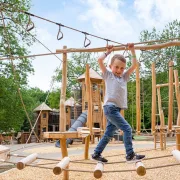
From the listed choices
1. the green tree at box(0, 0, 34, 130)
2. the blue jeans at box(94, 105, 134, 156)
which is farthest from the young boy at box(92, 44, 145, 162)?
the green tree at box(0, 0, 34, 130)

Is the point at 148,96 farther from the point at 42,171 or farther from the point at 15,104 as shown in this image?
the point at 42,171

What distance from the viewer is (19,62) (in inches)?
745

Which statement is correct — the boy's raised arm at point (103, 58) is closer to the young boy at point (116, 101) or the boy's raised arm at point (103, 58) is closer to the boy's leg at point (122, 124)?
the young boy at point (116, 101)

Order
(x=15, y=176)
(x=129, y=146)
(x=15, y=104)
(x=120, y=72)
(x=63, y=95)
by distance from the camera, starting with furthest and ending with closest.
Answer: (x=15, y=104) < (x=15, y=176) < (x=63, y=95) < (x=120, y=72) < (x=129, y=146)

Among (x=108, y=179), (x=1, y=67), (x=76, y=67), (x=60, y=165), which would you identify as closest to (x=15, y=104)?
(x=1, y=67)

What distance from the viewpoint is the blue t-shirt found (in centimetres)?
376

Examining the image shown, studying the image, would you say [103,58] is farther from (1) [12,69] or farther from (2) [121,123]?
(1) [12,69]

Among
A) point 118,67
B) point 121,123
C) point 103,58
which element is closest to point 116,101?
point 121,123

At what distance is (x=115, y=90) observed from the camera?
12.4 feet

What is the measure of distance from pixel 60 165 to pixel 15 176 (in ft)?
8.12

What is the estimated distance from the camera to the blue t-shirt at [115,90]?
3760 mm

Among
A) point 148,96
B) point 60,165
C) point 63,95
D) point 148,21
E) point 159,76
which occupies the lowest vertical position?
point 60,165

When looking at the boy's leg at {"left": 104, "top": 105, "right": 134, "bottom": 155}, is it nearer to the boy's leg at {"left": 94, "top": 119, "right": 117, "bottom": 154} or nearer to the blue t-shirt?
the blue t-shirt

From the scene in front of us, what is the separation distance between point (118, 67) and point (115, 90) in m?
0.28
